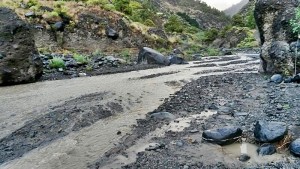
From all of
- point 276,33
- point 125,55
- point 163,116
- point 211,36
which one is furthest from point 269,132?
point 211,36

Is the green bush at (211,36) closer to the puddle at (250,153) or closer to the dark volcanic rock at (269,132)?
the dark volcanic rock at (269,132)

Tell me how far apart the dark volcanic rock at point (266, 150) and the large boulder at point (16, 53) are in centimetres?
1424

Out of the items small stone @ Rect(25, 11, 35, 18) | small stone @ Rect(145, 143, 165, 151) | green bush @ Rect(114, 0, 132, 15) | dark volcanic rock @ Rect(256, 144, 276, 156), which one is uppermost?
green bush @ Rect(114, 0, 132, 15)

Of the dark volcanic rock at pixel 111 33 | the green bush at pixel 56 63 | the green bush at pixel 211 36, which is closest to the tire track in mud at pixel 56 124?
the green bush at pixel 56 63

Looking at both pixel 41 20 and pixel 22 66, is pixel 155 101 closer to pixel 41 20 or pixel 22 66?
pixel 22 66

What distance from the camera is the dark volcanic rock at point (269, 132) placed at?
7.63m

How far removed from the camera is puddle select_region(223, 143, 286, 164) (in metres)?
6.97

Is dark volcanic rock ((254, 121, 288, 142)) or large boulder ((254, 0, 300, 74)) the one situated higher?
large boulder ((254, 0, 300, 74))

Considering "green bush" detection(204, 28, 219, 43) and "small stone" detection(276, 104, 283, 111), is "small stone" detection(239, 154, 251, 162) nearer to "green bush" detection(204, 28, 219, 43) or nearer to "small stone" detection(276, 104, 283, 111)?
"small stone" detection(276, 104, 283, 111)

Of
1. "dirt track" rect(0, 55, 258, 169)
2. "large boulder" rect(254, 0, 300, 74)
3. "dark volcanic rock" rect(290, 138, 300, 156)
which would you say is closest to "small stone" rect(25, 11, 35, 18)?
"dirt track" rect(0, 55, 258, 169)

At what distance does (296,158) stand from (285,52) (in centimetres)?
1173

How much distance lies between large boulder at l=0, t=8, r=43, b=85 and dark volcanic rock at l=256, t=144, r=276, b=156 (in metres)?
14.2

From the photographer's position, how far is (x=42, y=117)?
10555mm

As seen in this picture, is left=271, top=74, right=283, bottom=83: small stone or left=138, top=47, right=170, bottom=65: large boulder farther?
left=138, top=47, right=170, bottom=65: large boulder
